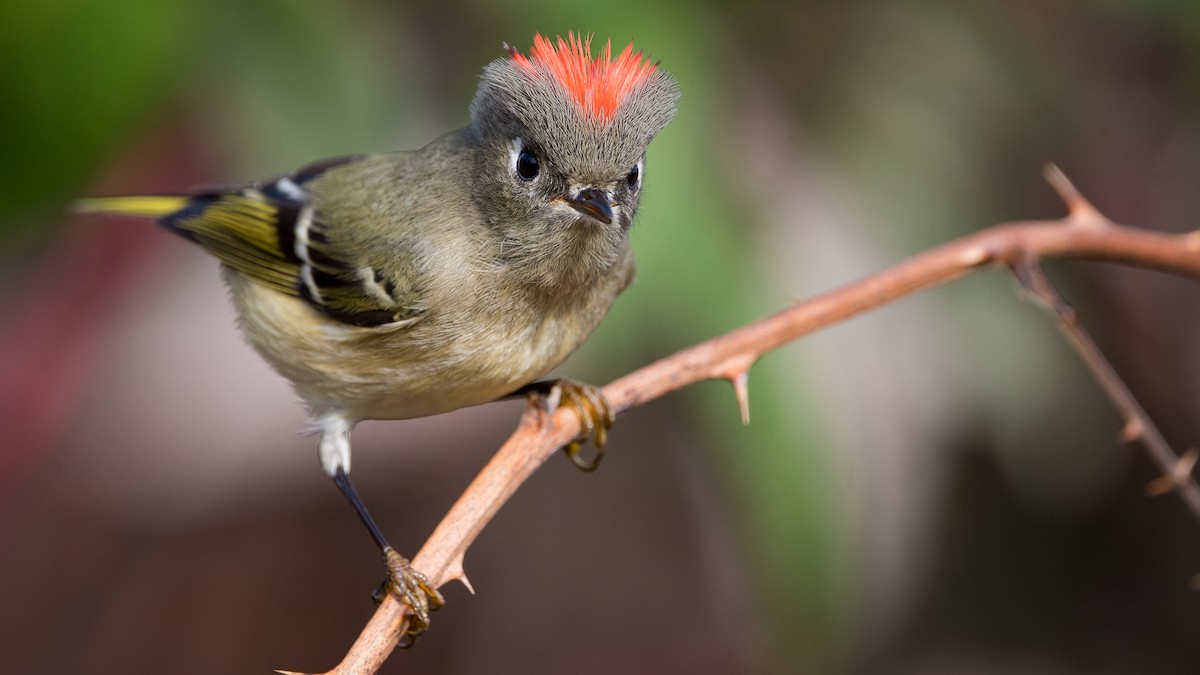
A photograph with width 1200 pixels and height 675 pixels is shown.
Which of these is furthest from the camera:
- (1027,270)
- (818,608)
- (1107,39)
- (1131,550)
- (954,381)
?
(1131,550)

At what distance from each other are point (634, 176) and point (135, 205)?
1.25 m

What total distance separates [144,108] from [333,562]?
1.68 m

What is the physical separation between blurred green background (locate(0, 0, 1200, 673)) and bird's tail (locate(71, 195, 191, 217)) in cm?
10

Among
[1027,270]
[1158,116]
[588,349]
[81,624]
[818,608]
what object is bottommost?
[818,608]

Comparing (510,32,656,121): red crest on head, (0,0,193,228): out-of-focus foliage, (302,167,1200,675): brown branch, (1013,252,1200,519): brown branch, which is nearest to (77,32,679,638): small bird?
(510,32,656,121): red crest on head

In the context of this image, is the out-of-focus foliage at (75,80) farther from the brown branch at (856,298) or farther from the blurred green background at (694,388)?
the brown branch at (856,298)

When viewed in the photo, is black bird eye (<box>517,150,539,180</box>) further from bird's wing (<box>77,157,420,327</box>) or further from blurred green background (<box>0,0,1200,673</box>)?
blurred green background (<box>0,0,1200,673</box>)

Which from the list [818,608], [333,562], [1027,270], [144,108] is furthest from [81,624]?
[1027,270]

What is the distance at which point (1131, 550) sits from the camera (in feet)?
11.4

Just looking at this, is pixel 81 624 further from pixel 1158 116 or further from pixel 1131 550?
pixel 1158 116

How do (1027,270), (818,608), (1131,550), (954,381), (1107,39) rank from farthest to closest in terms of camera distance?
(1131,550)
(1107,39)
(954,381)
(818,608)
(1027,270)

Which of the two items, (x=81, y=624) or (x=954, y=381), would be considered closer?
(x=954, y=381)

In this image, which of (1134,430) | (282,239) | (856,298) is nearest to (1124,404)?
(1134,430)

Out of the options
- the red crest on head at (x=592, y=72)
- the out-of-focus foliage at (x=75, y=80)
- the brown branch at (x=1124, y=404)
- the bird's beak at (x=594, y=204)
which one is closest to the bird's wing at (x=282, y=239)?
the out-of-focus foliage at (x=75, y=80)
